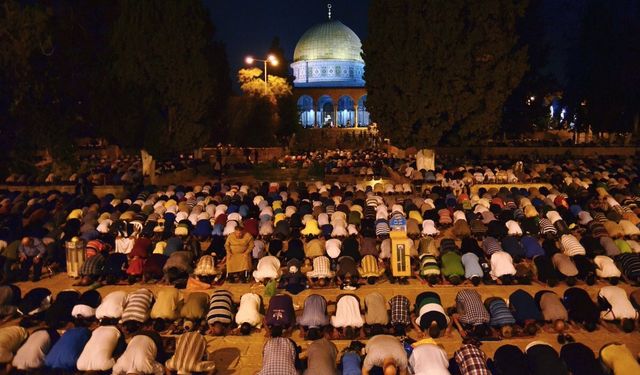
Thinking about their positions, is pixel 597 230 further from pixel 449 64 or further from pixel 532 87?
pixel 532 87

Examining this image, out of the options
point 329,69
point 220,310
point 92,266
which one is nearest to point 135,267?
point 92,266

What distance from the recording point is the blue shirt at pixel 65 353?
24.7ft

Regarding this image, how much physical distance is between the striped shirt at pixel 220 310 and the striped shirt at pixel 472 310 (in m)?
3.93

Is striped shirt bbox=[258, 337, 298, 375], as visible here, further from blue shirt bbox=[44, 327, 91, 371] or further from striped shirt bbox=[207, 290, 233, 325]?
blue shirt bbox=[44, 327, 91, 371]

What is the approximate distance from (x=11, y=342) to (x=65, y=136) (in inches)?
160

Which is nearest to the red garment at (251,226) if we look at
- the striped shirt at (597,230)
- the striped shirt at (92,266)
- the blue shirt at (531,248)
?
the striped shirt at (92,266)

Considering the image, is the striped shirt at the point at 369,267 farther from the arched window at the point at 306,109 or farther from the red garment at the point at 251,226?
the arched window at the point at 306,109

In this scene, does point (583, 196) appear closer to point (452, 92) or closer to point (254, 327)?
point (452, 92)

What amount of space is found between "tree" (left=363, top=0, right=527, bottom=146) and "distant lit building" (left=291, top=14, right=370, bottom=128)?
52.8 meters

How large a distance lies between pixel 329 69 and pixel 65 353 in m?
78.5

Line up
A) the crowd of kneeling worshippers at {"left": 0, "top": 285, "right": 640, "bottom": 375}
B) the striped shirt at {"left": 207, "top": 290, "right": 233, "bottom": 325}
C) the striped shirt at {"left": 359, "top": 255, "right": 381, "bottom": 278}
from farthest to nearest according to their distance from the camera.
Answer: the striped shirt at {"left": 359, "top": 255, "right": 381, "bottom": 278} < the striped shirt at {"left": 207, "top": 290, "right": 233, "bottom": 325} < the crowd of kneeling worshippers at {"left": 0, "top": 285, "right": 640, "bottom": 375}

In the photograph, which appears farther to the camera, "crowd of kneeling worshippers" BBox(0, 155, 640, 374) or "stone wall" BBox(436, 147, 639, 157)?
"stone wall" BBox(436, 147, 639, 157)

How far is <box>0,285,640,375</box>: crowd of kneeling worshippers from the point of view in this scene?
7.02 m

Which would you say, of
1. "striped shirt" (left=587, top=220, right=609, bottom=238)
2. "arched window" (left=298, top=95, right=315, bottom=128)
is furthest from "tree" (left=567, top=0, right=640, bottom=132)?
"arched window" (left=298, top=95, right=315, bottom=128)
